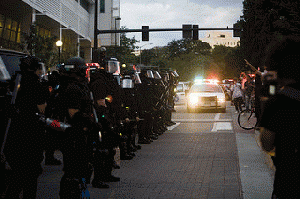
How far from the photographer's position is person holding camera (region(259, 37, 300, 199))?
3391 mm

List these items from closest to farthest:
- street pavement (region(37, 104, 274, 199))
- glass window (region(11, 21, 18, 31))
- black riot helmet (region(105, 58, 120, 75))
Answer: street pavement (region(37, 104, 274, 199)) → black riot helmet (region(105, 58, 120, 75)) → glass window (region(11, 21, 18, 31))

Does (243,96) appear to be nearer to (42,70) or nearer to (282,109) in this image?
(42,70)

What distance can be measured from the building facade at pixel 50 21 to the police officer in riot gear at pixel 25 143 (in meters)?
23.3

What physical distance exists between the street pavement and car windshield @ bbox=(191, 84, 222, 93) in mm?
13687

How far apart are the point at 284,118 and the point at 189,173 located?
575cm

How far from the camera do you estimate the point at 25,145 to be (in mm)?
5582

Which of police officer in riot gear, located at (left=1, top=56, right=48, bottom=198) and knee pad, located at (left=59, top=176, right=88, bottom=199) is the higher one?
police officer in riot gear, located at (left=1, top=56, right=48, bottom=198)

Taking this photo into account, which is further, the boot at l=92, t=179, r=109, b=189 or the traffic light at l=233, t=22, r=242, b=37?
the traffic light at l=233, t=22, r=242, b=37

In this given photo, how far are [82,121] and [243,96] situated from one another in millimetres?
21041

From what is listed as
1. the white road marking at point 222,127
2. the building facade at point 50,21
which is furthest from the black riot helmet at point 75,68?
the building facade at point 50,21

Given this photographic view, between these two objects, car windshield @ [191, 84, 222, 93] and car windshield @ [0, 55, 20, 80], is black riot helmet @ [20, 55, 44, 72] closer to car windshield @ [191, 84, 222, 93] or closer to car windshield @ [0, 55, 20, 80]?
car windshield @ [0, 55, 20, 80]

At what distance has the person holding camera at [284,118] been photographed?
339 cm

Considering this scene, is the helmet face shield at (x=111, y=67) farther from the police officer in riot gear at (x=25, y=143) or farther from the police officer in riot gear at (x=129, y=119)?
the police officer in riot gear at (x=25, y=143)

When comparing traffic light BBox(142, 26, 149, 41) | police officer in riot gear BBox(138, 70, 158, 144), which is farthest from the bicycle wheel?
traffic light BBox(142, 26, 149, 41)
